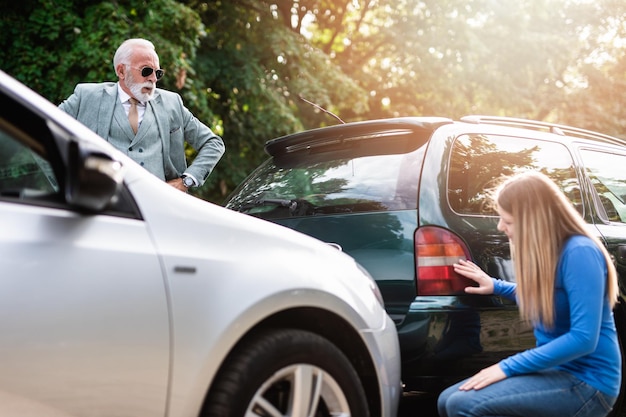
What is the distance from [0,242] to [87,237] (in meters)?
0.24

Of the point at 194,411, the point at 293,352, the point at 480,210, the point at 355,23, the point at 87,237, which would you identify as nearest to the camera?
the point at 87,237

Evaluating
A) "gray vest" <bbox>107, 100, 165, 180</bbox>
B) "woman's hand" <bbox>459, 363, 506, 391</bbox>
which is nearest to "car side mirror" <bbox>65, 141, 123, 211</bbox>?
"woman's hand" <bbox>459, 363, 506, 391</bbox>

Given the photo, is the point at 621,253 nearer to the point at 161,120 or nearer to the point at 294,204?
the point at 294,204

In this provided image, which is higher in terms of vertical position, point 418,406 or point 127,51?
point 127,51

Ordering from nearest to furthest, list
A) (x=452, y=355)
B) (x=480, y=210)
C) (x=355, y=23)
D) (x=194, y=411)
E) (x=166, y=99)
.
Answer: (x=194, y=411)
(x=452, y=355)
(x=480, y=210)
(x=166, y=99)
(x=355, y=23)

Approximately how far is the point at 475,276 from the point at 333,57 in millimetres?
17205

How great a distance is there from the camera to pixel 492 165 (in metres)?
4.18

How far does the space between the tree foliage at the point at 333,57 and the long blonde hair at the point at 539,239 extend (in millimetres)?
7651

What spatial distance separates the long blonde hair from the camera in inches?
127

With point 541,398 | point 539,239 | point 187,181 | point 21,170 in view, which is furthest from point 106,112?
point 541,398

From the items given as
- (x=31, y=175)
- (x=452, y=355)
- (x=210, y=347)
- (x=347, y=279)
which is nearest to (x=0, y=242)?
(x=31, y=175)

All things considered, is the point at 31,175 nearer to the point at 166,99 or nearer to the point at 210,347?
the point at 210,347

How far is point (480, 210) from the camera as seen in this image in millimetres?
3979

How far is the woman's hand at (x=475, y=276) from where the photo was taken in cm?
372
